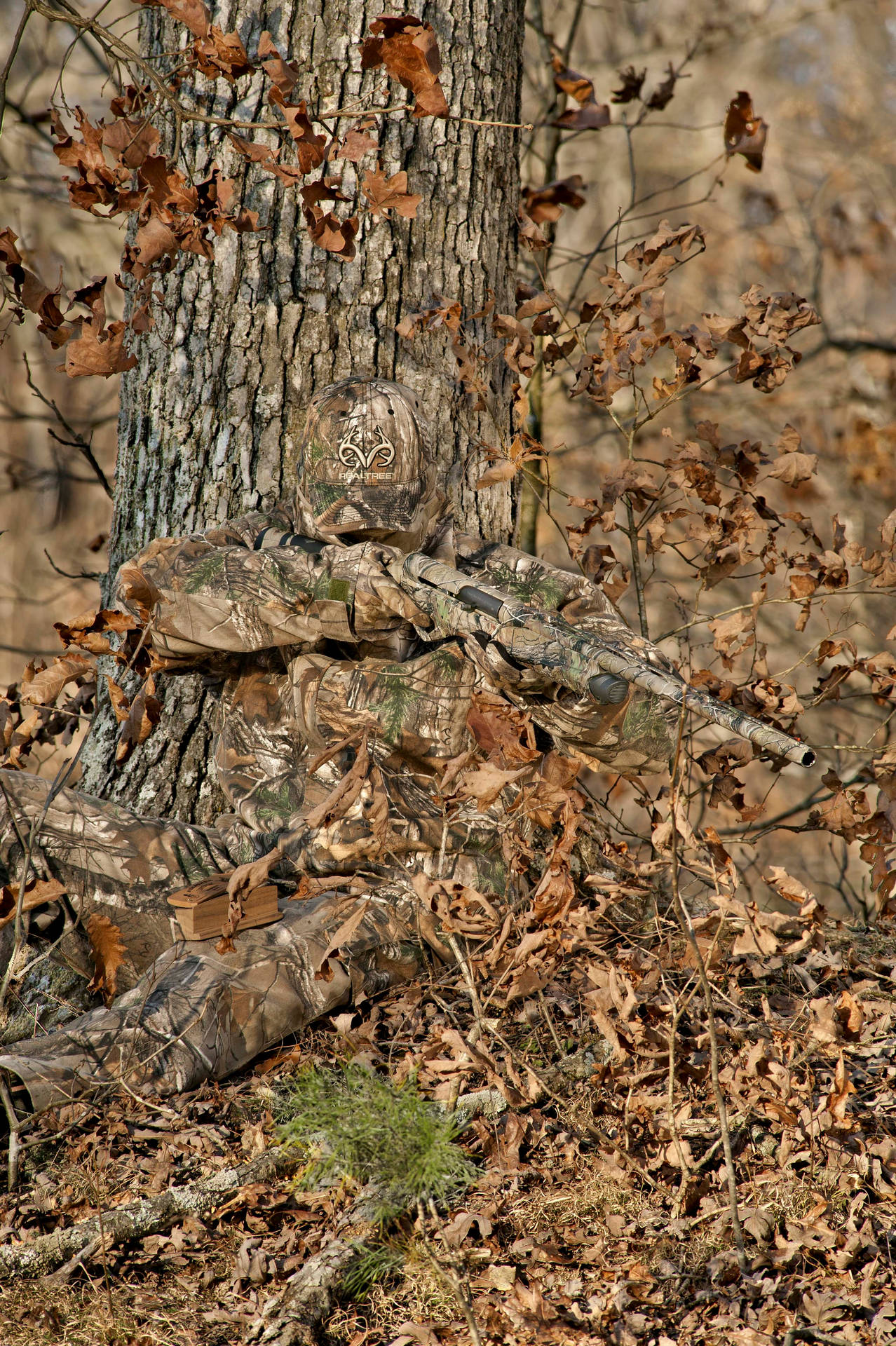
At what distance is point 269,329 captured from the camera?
371cm

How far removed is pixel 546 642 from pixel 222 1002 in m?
1.18

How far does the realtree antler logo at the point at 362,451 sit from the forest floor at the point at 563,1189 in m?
1.27

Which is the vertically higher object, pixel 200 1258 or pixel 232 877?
pixel 232 877

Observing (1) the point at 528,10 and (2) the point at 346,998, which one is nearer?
(2) the point at 346,998

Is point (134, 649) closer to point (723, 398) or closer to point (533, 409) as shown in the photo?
point (533, 409)

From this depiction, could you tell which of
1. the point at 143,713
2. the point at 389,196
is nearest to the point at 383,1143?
the point at 143,713

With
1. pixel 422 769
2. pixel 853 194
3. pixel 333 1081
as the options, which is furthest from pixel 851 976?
pixel 853 194

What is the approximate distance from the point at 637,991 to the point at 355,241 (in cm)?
256

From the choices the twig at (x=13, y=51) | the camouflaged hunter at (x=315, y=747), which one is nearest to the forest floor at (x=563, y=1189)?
the camouflaged hunter at (x=315, y=747)

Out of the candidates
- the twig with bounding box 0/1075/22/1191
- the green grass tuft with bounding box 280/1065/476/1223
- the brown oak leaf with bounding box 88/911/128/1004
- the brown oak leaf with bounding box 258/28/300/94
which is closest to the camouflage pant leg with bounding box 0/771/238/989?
the brown oak leaf with bounding box 88/911/128/1004

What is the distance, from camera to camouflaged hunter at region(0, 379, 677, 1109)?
8.95 ft

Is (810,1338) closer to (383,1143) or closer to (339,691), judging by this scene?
(383,1143)

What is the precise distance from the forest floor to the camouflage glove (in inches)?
33.6

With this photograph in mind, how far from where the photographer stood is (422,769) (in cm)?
327
